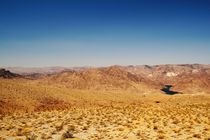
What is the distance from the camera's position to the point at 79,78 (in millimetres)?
99500

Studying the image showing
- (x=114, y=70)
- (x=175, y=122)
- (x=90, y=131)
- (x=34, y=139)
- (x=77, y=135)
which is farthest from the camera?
(x=114, y=70)

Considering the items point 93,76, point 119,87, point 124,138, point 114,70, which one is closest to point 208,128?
point 124,138

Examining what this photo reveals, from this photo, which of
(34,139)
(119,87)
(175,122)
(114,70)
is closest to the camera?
(34,139)

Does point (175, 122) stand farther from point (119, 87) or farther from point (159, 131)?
point (119, 87)

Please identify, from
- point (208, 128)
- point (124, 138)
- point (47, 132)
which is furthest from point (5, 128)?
point (208, 128)

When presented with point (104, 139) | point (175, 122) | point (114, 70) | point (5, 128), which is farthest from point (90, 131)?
point (114, 70)

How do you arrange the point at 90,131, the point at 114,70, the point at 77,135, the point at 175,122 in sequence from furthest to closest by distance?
1. the point at 114,70
2. the point at 175,122
3. the point at 90,131
4. the point at 77,135

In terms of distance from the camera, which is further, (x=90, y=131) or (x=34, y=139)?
(x=90, y=131)

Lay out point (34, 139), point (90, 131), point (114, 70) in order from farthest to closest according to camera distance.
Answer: point (114, 70) < point (90, 131) < point (34, 139)

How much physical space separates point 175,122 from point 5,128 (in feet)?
40.2

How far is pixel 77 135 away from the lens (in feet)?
43.8

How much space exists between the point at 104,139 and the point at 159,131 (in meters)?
3.92

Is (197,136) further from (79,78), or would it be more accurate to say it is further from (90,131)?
(79,78)

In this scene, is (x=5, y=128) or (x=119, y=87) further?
(x=119, y=87)
